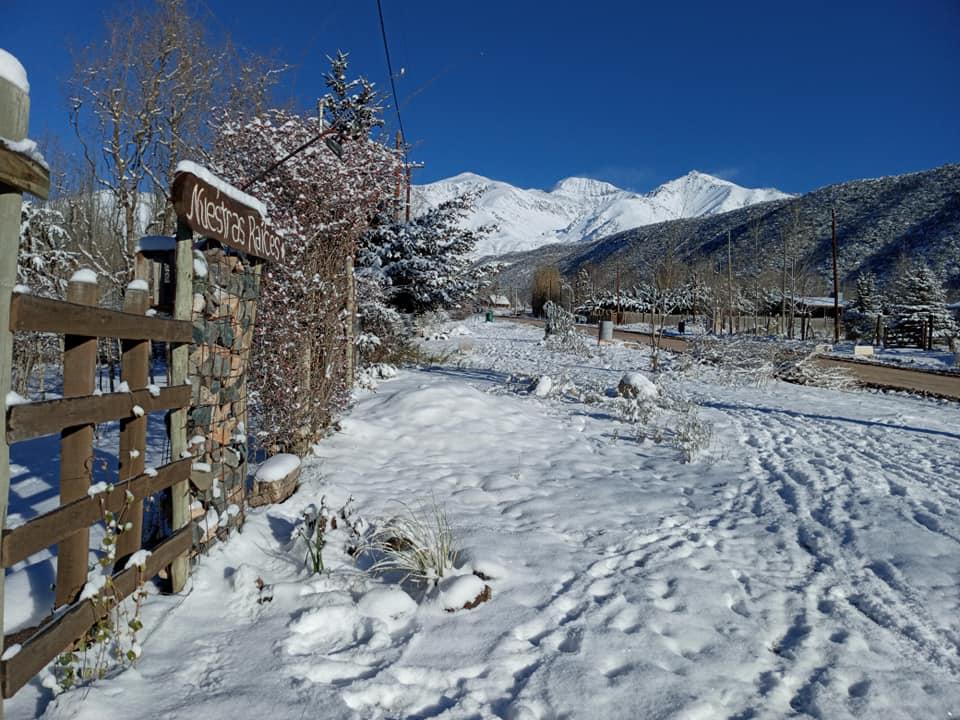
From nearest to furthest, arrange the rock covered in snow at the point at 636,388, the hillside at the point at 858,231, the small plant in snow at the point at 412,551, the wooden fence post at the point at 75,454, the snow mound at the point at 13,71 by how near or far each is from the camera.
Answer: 1. the snow mound at the point at 13,71
2. the wooden fence post at the point at 75,454
3. the small plant in snow at the point at 412,551
4. the rock covered in snow at the point at 636,388
5. the hillside at the point at 858,231

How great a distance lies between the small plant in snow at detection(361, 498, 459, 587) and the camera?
11.4 ft

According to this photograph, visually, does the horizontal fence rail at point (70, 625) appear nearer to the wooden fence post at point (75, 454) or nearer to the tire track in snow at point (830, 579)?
the wooden fence post at point (75, 454)

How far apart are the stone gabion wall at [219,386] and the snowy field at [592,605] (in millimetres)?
304

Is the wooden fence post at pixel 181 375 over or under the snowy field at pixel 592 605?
over

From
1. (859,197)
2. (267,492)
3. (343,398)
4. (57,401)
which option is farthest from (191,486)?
(859,197)

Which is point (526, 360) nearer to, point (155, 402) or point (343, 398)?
point (343, 398)

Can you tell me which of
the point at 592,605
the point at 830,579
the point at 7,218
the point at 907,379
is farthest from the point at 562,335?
the point at 7,218

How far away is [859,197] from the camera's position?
271ft

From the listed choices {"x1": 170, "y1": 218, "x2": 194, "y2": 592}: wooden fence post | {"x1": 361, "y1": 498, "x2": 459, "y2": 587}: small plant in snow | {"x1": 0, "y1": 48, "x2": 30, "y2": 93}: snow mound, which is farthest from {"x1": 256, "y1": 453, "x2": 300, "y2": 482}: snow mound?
{"x1": 0, "y1": 48, "x2": 30, "y2": 93}: snow mound

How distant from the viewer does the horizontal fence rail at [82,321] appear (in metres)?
1.88

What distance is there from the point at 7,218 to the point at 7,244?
82 millimetres

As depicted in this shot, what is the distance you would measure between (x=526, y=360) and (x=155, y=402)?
580 inches

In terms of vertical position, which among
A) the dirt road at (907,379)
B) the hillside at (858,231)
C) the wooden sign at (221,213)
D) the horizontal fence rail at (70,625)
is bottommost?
the horizontal fence rail at (70,625)

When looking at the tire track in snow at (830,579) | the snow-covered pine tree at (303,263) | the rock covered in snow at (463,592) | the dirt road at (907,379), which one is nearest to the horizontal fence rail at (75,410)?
the rock covered in snow at (463,592)
